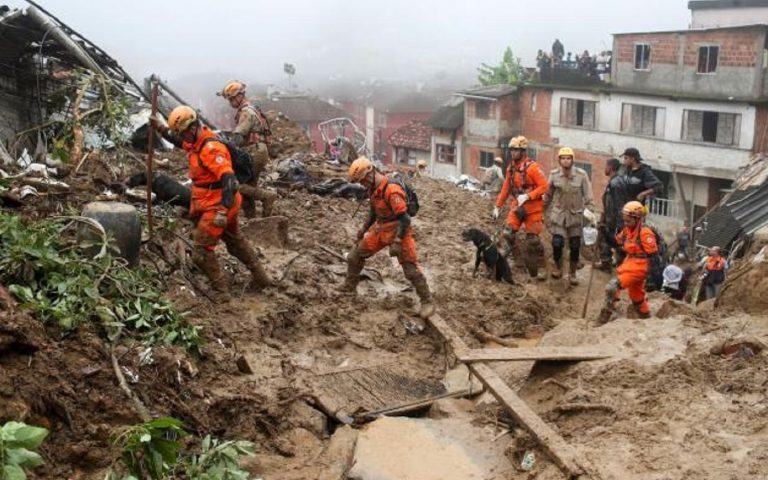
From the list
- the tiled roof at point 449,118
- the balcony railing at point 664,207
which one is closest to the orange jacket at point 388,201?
the balcony railing at point 664,207

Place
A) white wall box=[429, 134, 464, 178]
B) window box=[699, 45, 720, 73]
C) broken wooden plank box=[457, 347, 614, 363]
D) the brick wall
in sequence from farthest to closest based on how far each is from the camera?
white wall box=[429, 134, 464, 178] → the brick wall → window box=[699, 45, 720, 73] → broken wooden plank box=[457, 347, 614, 363]

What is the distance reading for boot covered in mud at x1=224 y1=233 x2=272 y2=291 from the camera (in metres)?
7.57

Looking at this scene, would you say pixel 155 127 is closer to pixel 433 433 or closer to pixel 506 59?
pixel 433 433

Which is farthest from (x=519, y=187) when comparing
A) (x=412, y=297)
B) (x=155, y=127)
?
(x=155, y=127)

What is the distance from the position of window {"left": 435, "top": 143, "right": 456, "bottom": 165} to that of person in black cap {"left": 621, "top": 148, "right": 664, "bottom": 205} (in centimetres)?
3012

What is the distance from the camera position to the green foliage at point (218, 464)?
3.94 meters

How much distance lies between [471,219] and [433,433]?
7.63 metres

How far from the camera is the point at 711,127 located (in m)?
29.1

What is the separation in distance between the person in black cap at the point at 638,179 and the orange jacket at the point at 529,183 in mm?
1010

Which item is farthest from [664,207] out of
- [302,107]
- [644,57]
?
[302,107]

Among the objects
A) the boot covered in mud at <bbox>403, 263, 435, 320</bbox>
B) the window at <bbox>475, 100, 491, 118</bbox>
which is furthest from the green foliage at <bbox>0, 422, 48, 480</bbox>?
the window at <bbox>475, 100, 491, 118</bbox>

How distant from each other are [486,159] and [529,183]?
28.8 m

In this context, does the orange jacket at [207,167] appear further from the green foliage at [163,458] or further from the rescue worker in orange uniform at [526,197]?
the rescue worker in orange uniform at [526,197]

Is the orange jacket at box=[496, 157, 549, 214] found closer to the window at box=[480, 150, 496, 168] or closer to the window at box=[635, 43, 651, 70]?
the window at box=[635, 43, 651, 70]
